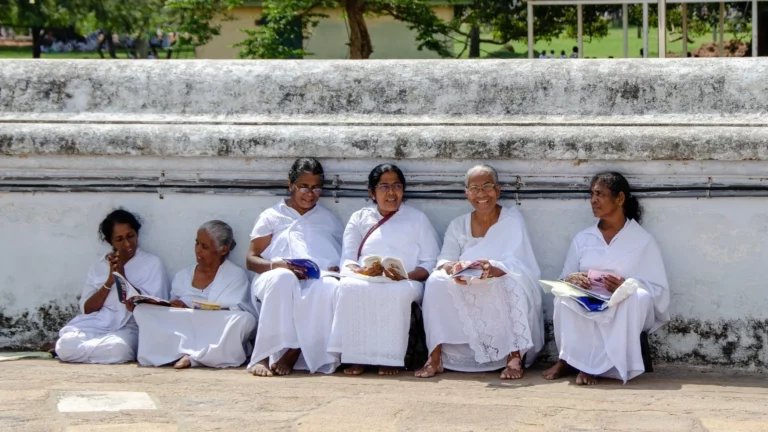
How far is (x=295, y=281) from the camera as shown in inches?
254

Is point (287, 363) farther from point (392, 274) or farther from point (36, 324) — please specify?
point (36, 324)

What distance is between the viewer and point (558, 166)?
257 inches

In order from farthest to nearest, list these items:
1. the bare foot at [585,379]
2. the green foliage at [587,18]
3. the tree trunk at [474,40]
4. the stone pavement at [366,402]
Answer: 1. the tree trunk at [474,40]
2. the green foliage at [587,18]
3. the bare foot at [585,379]
4. the stone pavement at [366,402]

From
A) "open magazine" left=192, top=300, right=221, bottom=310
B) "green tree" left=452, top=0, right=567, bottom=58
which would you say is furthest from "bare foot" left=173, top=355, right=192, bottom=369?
"green tree" left=452, top=0, right=567, bottom=58

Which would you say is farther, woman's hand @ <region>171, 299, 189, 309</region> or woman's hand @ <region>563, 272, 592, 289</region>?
woman's hand @ <region>171, 299, 189, 309</region>

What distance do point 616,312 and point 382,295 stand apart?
1270mm

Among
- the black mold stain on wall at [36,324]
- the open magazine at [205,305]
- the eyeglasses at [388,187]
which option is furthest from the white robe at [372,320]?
the black mold stain on wall at [36,324]

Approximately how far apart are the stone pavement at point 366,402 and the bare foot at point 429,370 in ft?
0.19

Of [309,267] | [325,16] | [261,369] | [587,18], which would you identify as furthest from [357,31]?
[261,369]

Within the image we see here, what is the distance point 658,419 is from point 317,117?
2899mm

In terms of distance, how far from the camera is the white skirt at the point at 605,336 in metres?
6.01

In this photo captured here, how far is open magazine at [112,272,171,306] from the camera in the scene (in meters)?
6.64

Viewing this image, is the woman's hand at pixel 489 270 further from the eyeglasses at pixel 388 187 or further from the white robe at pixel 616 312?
the eyeglasses at pixel 388 187

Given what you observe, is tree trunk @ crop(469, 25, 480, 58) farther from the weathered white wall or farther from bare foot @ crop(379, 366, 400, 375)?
bare foot @ crop(379, 366, 400, 375)
